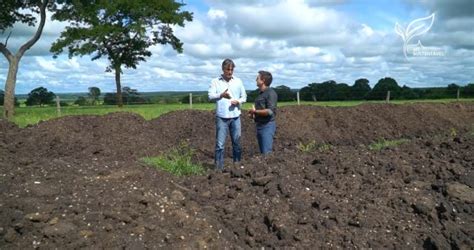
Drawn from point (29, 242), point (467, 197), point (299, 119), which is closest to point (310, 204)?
point (467, 197)

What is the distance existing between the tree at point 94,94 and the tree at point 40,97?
287 centimetres

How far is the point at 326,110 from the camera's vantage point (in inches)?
689

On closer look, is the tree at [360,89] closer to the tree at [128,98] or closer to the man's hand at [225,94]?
the tree at [128,98]

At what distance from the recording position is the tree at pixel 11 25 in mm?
23219

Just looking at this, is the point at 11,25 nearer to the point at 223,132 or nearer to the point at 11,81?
the point at 11,81

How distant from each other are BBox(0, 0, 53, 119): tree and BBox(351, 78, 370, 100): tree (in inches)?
845

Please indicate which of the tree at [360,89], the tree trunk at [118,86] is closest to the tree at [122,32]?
the tree trunk at [118,86]

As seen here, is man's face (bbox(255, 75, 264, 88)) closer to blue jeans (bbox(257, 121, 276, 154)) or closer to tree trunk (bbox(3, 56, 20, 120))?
blue jeans (bbox(257, 121, 276, 154))

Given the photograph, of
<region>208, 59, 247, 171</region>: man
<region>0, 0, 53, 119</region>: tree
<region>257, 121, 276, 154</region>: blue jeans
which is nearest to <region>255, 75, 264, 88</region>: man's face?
<region>208, 59, 247, 171</region>: man

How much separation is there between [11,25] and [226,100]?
2104 cm

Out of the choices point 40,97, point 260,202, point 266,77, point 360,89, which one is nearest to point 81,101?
point 40,97

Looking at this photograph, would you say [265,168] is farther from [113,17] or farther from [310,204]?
[113,17]

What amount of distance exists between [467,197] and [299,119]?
1075 cm

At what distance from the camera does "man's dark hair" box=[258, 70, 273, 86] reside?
770 cm
